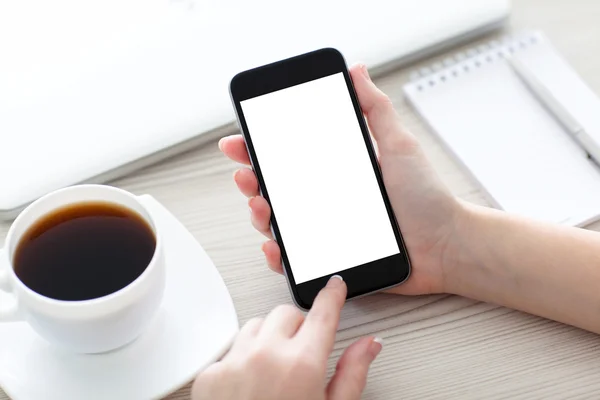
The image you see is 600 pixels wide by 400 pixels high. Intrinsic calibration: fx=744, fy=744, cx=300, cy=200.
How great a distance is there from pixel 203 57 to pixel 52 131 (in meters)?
0.16

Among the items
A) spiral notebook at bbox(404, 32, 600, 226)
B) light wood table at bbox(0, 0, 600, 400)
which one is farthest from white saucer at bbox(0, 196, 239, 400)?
spiral notebook at bbox(404, 32, 600, 226)

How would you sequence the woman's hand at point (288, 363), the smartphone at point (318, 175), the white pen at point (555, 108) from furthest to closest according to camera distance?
1. the white pen at point (555, 108)
2. the smartphone at point (318, 175)
3. the woman's hand at point (288, 363)

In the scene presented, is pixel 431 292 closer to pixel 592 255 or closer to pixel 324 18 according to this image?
pixel 592 255

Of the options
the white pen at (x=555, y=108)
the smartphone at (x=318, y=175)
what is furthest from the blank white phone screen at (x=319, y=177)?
the white pen at (x=555, y=108)

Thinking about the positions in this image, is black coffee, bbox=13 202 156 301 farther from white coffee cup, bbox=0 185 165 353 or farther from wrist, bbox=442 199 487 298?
wrist, bbox=442 199 487 298

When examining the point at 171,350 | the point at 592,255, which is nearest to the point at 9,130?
the point at 171,350

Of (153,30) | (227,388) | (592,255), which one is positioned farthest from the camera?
(153,30)

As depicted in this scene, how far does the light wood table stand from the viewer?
588 mm

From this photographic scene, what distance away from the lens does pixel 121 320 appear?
1.77ft

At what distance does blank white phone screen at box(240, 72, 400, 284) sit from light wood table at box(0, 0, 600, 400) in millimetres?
55

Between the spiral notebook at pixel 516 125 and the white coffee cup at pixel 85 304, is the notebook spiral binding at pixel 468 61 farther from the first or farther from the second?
the white coffee cup at pixel 85 304

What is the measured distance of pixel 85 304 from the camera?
1.68 ft

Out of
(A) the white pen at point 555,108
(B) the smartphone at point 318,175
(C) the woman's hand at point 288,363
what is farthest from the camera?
(A) the white pen at point 555,108

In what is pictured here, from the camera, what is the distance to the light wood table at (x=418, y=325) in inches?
23.1
